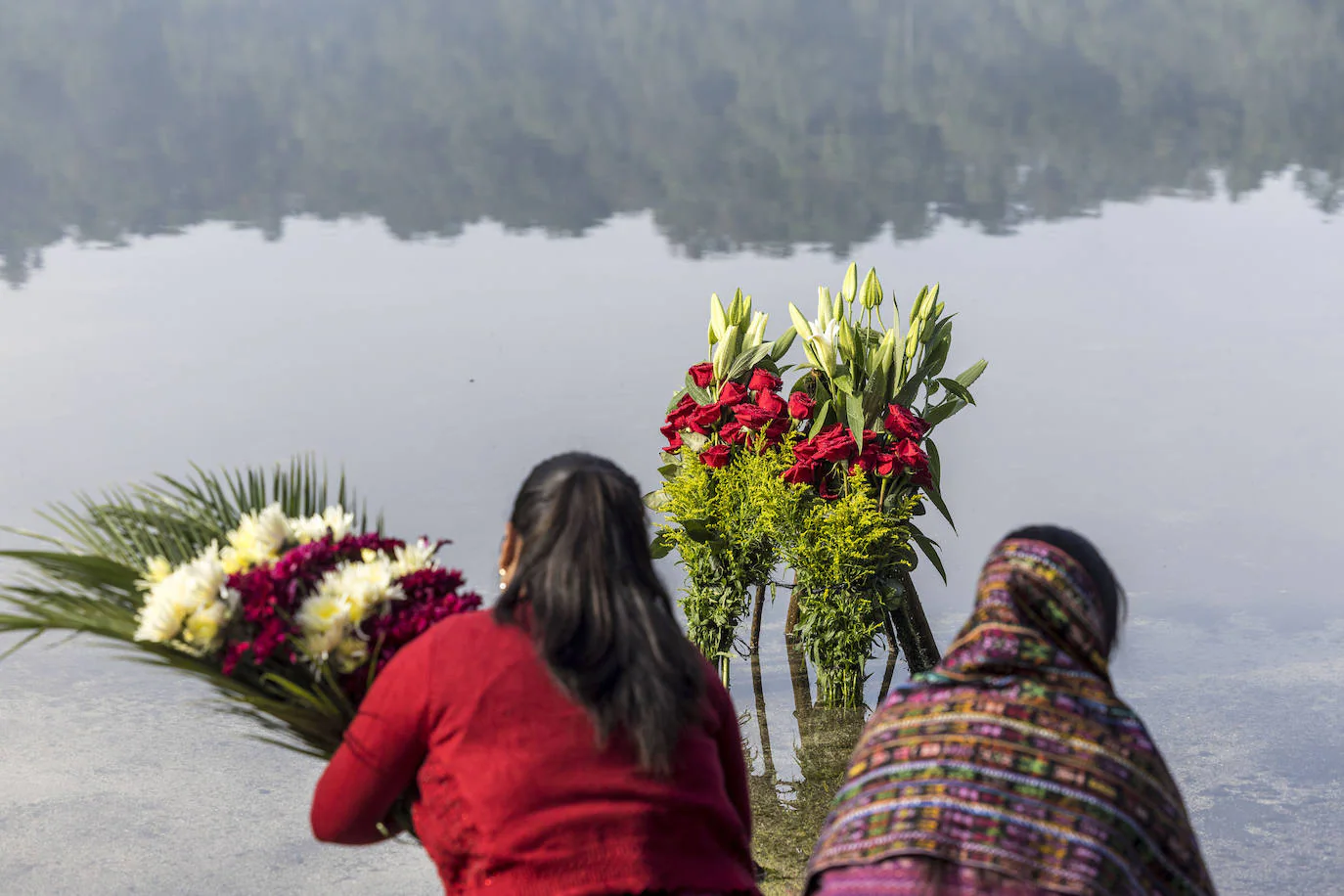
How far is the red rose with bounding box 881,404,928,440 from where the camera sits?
407 cm

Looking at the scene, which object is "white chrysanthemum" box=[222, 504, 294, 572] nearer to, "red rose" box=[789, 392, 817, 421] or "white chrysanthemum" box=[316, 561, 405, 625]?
"white chrysanthemum" box=[316, 561, 405, 625]

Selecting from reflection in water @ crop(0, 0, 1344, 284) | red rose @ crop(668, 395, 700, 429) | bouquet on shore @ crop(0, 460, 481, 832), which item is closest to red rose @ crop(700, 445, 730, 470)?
red rose @ crop(668, 395, 700, 429)

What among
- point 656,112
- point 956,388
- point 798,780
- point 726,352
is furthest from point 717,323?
point 656,112

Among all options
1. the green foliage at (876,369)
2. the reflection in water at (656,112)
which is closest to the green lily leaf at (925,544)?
the green foliage at (876,369)

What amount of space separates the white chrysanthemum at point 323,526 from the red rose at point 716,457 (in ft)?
6.21

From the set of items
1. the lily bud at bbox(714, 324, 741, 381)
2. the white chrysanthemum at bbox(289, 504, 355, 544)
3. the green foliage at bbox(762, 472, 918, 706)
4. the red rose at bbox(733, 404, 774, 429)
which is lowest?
the white chrysanthemum at bbox(289, 504, 355, 544)

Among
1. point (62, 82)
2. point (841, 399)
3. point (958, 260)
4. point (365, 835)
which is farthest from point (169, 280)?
point (62, 82)

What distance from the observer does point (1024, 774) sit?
6.89 ft

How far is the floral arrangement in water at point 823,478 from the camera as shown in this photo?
13.4ft

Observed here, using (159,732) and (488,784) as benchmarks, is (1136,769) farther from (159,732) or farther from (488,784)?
(159,732)

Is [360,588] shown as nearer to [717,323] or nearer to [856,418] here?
[856,418]

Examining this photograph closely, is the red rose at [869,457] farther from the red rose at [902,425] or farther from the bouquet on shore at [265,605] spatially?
the bouquet on shore at [265,605]

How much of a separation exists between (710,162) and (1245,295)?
286 inches

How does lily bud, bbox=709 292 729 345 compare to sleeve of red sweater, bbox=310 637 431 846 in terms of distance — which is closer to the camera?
sleeve of red sweater, bbox=310 637 431 846
